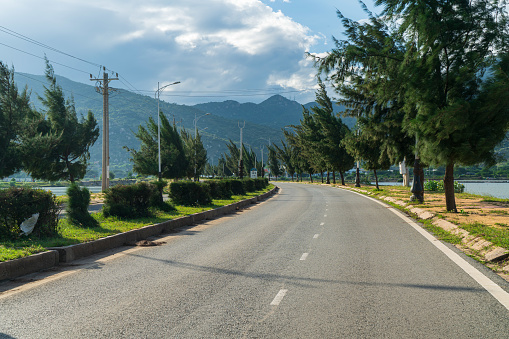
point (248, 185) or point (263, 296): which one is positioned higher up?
point (248, 185)

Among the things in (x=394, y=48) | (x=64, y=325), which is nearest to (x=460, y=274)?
(x=64, y=325)

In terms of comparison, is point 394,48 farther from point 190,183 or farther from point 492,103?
point 190,183

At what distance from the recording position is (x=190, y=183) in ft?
74.7

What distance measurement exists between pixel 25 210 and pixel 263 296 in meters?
6.98

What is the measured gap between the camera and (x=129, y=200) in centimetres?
1648

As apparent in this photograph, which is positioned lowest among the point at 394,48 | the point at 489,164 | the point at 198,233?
the point at 198,233

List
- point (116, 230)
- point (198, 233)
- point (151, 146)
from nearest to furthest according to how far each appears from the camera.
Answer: point (116, 230), point (198, 233), point (151, 146)

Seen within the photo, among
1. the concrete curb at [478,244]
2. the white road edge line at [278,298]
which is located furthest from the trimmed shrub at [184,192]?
the white road edge line at [278,298]

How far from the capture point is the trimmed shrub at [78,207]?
13.1m

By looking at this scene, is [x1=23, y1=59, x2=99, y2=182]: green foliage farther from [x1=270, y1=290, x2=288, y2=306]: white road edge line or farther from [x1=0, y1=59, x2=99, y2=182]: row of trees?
[x1=270, y1=290, x2=288, y2=306]: white road edge line

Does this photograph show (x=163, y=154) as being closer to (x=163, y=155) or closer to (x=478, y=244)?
(x=163, y=155)

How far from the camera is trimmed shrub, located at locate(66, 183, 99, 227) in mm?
13148

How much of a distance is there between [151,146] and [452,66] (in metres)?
44.2

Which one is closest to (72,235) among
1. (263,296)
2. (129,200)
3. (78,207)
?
(78,207)
